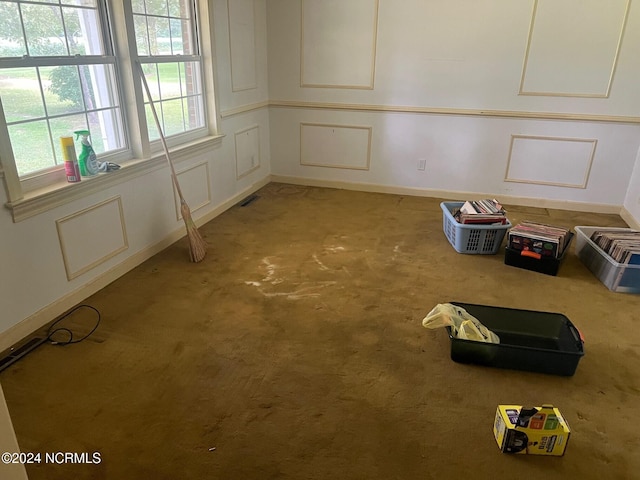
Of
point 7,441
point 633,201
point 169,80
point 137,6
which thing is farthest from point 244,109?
point 7,441

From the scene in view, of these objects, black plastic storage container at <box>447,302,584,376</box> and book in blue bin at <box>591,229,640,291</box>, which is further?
book in blue bin at <box>591,229,640,291</box>

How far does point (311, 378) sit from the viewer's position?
2.28 meters

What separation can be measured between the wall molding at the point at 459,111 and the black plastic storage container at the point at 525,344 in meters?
2.64

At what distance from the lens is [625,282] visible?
121 inches

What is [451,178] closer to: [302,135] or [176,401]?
A: [302,135]

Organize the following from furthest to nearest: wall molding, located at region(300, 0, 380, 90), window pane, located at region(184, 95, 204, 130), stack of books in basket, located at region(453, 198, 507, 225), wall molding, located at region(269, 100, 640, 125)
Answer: wall molding, located at region(300, 0, 380, 90) < wall molding, located at region(269, 100, 640, 125) < window pane, located at region(184, 95, 204, 130) < stack of books in basket, located at region(453, 198, 507, 225)

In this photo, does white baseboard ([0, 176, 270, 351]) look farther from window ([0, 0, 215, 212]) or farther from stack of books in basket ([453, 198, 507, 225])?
stack of books in basket ([453, 198, 507, 225])

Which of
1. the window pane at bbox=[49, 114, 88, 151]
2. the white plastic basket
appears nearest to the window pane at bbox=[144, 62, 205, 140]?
the window pane at bbox=[49, 114, 88, 151]

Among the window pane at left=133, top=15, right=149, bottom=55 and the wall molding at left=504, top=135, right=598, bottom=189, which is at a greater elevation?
the window pane at left=133, top=15, right=149, bottom=55

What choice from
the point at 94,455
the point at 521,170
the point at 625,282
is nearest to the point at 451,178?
the point at 521,170

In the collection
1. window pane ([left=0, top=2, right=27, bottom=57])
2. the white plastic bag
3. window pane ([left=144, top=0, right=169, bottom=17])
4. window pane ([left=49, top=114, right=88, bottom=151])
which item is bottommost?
the white plastic bag

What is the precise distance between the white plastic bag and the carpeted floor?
15 centimetres

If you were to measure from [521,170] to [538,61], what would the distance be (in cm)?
104

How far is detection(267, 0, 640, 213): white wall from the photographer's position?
4219mm
